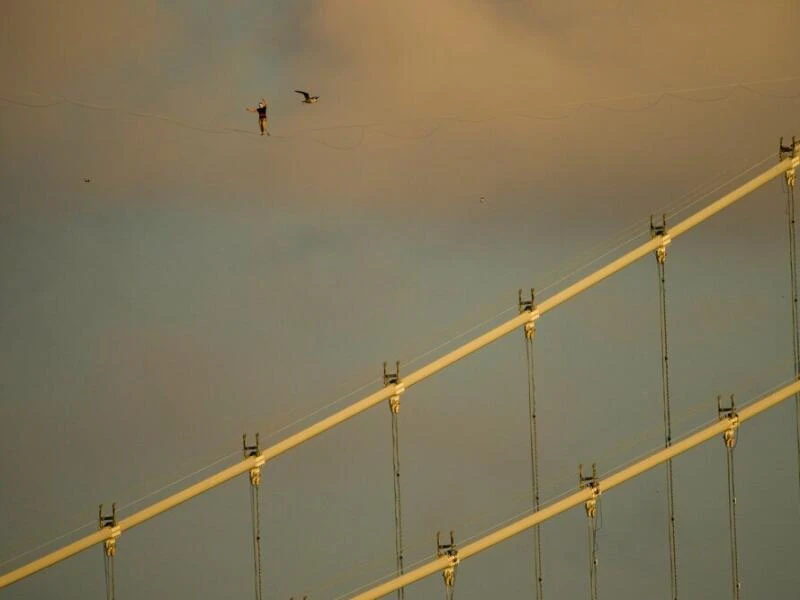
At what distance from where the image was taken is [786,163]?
57.8m

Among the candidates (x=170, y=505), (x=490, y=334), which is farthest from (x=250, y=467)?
(x=490, y=334)

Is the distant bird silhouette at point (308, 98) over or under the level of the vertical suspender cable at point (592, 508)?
over

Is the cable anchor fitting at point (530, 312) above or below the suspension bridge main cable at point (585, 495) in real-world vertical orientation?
above

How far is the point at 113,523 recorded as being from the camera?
2180 inches

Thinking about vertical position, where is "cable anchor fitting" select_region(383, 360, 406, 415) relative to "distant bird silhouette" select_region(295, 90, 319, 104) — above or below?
below

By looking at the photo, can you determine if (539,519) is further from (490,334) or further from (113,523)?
(113,523)

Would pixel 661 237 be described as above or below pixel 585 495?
above

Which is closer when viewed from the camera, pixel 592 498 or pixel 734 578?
pixel 592 498

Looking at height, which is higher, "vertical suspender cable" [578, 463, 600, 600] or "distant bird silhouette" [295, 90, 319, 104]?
"distant bird silhouette" [295, 90, 319, 104]

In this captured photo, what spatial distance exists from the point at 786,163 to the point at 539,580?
10651 millimetres

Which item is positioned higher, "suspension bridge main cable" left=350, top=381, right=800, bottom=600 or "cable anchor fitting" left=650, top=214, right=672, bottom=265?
"cable anchor fitting" left=650, top=214, right=672, bottom=265

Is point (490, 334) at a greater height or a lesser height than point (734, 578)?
greater

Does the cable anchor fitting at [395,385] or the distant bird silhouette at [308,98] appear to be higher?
the distant bird silhouette at [308,98]

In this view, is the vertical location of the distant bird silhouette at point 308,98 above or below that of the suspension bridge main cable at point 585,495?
above
